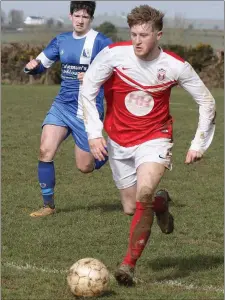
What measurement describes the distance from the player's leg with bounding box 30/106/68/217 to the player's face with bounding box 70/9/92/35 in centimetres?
93

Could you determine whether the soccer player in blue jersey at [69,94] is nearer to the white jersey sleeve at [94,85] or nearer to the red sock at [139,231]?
the white jersey sleeve at [94,85]

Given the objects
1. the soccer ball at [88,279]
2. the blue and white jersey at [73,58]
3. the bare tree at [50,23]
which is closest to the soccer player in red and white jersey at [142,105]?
the soccer ball at [88,279]

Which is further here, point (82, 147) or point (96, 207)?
point (96, 207)

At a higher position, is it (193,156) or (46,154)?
(193,156)

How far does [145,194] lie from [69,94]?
3029mm

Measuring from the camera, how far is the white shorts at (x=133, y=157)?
629cm

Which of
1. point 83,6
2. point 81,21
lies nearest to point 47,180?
point 81,21

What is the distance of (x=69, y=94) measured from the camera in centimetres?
891

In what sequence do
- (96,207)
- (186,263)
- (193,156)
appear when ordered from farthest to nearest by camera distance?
1. (96,207)
2. (186,263)
3. (193,156)

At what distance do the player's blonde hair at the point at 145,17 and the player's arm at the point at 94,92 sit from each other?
13.1 inches

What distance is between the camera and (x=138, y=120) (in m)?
6.47

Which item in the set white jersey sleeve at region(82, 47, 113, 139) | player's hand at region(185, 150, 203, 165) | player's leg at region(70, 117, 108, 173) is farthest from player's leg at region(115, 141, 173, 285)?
player's leg at region(70, 117, 108, 173)

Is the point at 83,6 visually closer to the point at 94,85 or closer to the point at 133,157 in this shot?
the point at 94,85

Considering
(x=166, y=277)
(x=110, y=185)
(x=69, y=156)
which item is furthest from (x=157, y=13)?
(x=69, y=156)
